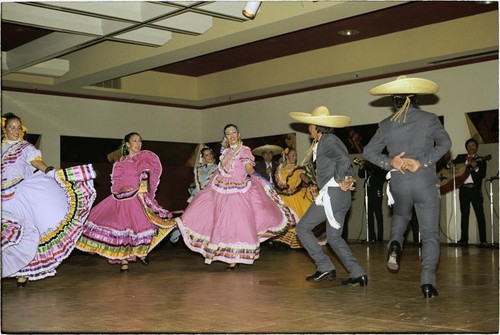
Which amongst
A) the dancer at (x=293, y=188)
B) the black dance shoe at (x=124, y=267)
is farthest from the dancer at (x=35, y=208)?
the dancer at (x=293, y=188)

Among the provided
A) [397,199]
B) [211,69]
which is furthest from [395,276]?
[211,69]

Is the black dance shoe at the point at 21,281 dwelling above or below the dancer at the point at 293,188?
below

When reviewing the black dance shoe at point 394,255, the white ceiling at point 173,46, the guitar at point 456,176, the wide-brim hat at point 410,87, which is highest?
the white ceiling at point 173,46

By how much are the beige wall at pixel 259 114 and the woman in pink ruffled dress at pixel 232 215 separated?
4.45 metres

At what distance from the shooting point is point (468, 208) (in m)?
10.1

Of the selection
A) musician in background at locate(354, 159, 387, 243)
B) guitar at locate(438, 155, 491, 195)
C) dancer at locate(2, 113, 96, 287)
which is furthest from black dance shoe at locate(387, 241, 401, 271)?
musician in background at locate(354, 159, 387, 243)

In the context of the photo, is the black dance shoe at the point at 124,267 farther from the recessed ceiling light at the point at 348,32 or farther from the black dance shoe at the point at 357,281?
the recessed ceiling light at the point at 348,32

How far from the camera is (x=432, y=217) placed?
4.38 m

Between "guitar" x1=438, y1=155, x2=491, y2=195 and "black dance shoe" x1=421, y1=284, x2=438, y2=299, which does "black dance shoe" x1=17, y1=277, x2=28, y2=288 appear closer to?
"black dance shoe" x1=421, y1=284, x2=438, y2=299

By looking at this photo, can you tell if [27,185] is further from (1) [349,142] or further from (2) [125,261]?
(1) [349,142]

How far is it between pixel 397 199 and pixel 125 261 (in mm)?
3159

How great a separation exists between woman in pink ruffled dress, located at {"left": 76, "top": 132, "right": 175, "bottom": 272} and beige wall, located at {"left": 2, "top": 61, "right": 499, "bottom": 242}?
5.52 meters

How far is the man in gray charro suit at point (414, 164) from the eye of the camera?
172 inches

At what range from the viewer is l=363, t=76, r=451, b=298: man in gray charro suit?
4.38 metres
